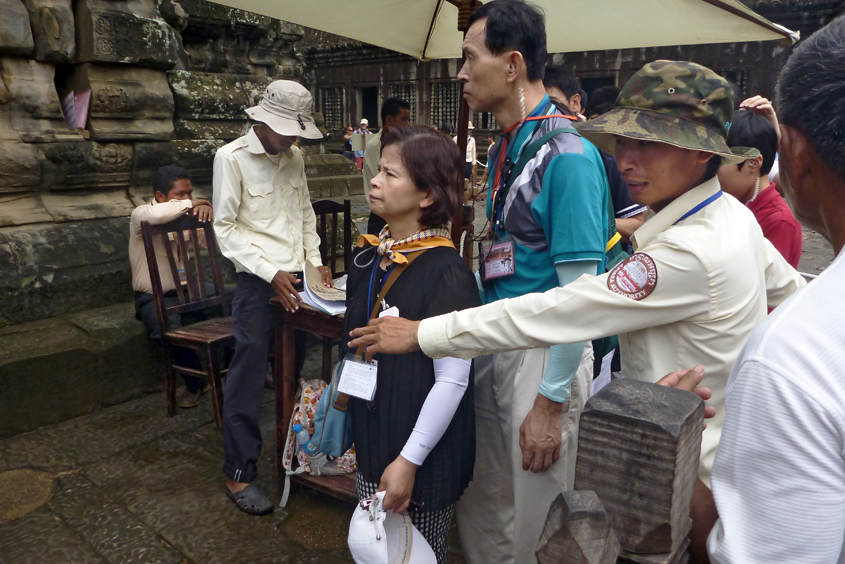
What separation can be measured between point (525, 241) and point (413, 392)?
0.55 m

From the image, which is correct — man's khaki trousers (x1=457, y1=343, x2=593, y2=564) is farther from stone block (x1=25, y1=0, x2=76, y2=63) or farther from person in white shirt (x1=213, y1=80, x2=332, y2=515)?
stone block (x1=25, y1=0, x2=76, y2=63)

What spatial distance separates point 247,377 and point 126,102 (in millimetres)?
2395

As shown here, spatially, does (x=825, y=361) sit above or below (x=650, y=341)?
above

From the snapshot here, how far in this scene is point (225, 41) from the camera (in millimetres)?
5367

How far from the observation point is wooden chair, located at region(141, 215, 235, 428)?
132 inches

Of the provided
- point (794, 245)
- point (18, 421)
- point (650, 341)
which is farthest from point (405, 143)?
point (18, 421)

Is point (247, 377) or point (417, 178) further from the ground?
point (417, 178)

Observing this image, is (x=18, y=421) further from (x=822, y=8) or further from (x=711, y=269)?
(x=822, y=8)

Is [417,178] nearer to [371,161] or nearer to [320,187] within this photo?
[371,161]

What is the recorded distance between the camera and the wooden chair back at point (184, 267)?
3365 mm

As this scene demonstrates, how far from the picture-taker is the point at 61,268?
3.66 meters

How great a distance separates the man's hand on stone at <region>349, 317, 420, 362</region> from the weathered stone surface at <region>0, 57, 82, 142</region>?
10.8ft

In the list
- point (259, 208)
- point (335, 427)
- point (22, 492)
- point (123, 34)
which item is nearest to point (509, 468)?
point (335, 427)

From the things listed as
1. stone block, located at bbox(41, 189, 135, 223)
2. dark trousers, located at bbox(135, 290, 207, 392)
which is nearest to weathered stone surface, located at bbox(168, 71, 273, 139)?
stone block, located at bbox(41, 189, 135, 223)
